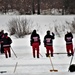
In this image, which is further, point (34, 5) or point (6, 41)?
point (34, 5)

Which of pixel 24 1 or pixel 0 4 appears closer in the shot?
pixel 0 4

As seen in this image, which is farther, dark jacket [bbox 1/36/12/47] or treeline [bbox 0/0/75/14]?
treeline [bbox 0/0/75/14]

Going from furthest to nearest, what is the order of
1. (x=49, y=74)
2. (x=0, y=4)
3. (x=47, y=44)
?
(x=0, y=4)
(x=47, y=44)
(x=49, y=74)

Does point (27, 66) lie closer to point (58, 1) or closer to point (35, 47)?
point (35, 47)

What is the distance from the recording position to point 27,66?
14758 millimetres

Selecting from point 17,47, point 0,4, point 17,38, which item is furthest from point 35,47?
point 0,4

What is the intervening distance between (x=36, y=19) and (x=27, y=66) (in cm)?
2449

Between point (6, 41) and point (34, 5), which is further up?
point (34, 5)

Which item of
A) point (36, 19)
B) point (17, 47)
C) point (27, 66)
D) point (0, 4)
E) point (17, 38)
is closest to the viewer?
point (27, 66)

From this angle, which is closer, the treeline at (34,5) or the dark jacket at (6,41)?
the dark jacket at (6,41)

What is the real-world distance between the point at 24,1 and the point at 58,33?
33582mm

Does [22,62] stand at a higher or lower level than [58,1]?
lower

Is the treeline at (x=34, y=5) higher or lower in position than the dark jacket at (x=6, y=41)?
higher

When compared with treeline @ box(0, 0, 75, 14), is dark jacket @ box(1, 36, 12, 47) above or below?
below
